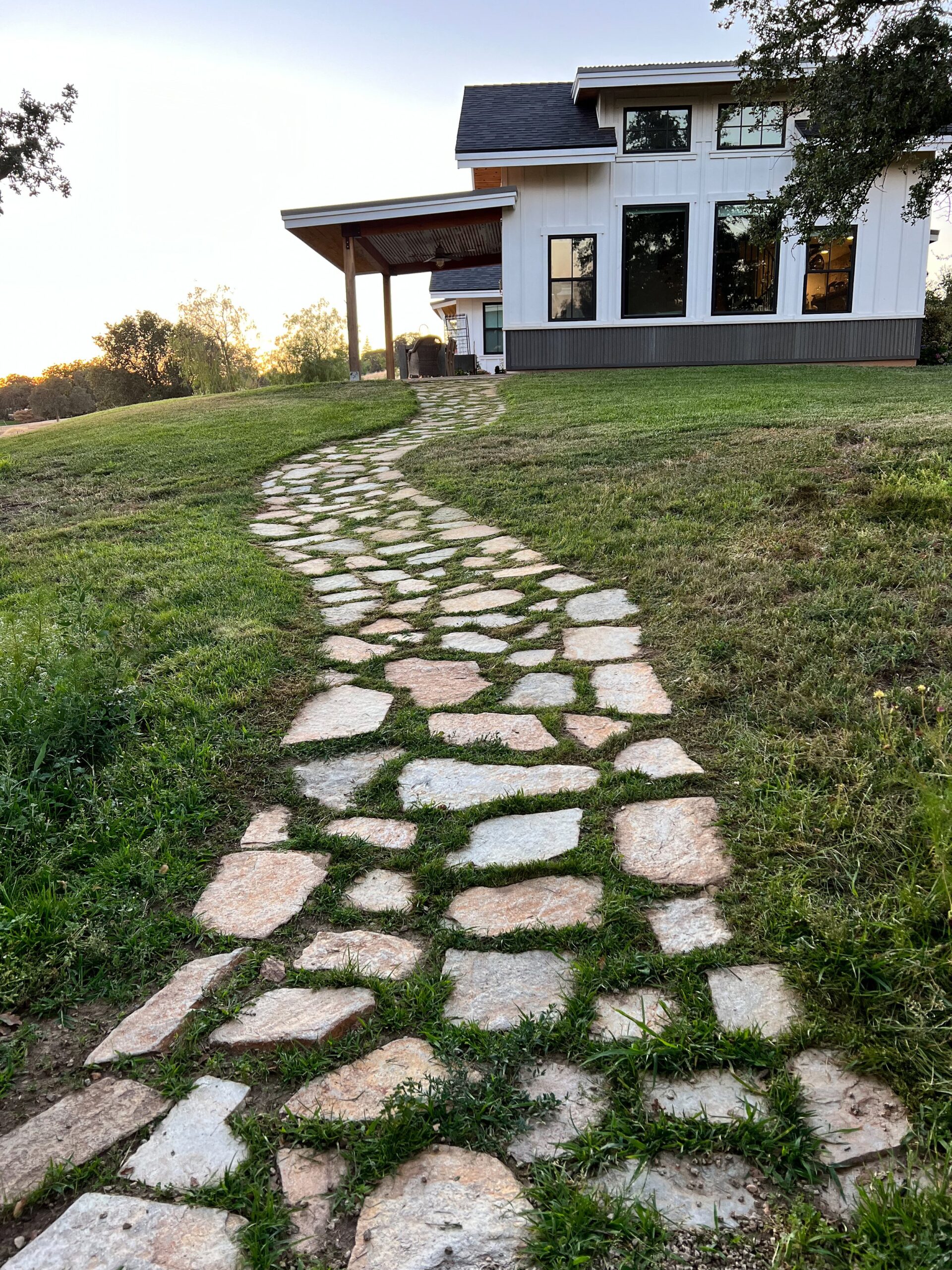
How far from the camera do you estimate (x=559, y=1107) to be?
1.29m

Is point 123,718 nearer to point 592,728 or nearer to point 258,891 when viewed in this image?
point 258,891

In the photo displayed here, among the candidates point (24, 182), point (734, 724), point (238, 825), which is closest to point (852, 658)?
point (734, 724)

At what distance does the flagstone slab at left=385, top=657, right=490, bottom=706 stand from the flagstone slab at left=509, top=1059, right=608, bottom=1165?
4.91 feet

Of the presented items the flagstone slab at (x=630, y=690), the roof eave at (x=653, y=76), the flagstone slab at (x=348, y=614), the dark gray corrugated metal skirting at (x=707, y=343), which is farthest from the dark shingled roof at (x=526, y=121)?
the flagstone slab at (x=630, y=690)

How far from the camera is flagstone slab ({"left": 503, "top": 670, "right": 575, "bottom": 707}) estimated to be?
2727 mm

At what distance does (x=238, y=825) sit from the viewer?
2158mm

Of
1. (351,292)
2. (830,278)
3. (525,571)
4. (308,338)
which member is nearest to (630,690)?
(525,571)

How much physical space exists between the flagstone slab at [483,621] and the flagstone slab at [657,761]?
1.14 meters

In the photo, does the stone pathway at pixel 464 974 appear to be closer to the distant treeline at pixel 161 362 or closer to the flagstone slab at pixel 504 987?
the flagstone slab at pixel 504 987

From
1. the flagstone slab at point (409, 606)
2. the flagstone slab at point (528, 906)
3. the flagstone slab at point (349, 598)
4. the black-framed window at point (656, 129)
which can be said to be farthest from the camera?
the black-framed window at point (656, 129)

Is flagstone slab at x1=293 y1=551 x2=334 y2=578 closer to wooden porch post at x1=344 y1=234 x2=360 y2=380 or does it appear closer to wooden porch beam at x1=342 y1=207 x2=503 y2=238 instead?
wooden porch post at x1=344 y1=234 x2=360 y2=380

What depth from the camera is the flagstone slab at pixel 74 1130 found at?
1229mm

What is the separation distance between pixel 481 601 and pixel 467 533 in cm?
124

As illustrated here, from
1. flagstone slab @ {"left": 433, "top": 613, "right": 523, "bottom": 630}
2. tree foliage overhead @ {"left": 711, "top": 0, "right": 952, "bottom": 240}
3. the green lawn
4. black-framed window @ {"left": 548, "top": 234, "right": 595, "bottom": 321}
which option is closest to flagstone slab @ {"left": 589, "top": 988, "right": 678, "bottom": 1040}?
the green lawn
